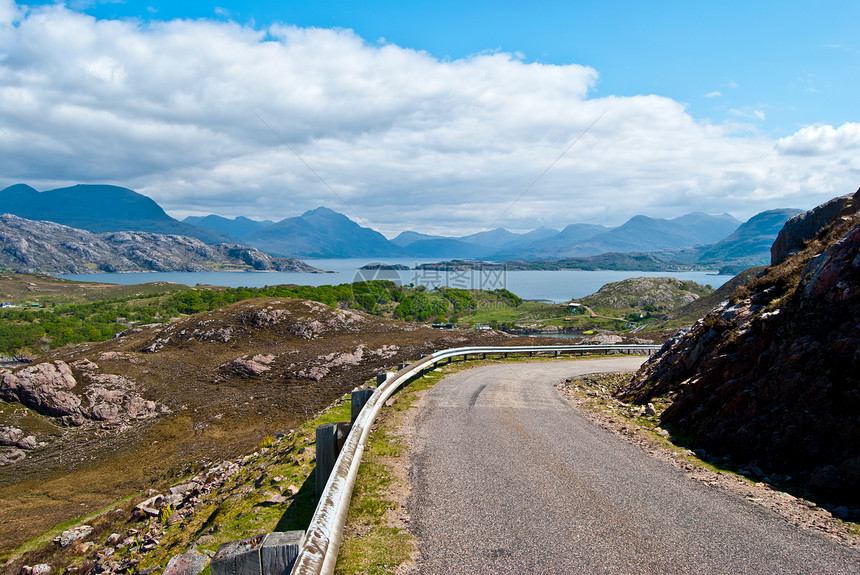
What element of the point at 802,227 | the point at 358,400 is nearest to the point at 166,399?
the point at 358,400

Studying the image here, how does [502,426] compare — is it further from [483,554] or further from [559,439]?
[483,554]

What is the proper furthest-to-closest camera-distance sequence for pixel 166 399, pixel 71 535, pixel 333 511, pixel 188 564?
pixel 166 399 → pixel 71 535 → pixel 188 564 → pixel 333 511

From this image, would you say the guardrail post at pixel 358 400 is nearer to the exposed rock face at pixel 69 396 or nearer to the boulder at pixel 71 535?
the boulder at pixel 71 535

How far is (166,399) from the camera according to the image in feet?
75.3

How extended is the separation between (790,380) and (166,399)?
83.1 feet

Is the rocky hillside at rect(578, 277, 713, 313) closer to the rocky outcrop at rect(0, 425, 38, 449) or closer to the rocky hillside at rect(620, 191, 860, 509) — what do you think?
the rocky hillside at rect(620, 191, 860, 509)

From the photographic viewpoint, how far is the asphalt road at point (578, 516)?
15.5 feet

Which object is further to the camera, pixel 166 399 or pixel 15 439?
pixel 166 399

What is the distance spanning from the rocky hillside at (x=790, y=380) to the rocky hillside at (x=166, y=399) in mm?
13950

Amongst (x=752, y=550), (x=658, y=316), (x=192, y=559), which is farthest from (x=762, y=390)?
(x=658, y=316)

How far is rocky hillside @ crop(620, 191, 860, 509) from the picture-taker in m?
7.01

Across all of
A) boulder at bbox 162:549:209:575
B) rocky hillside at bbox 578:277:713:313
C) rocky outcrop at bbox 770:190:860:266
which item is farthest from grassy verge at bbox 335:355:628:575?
rocky hillside at bbox 578:277:713:313

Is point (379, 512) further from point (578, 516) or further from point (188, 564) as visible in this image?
point (578, 516)

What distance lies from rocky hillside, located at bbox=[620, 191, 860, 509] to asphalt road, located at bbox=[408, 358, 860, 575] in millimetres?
1638
